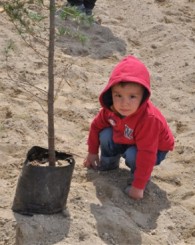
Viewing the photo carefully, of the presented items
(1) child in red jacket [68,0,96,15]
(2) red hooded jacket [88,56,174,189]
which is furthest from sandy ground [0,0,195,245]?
(2) red hooded jacket [88,56,174,189]

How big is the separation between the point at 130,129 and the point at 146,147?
0.46 ft

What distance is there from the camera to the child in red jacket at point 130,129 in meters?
3.16

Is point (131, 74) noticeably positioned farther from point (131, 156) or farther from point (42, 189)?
point (42, 189)

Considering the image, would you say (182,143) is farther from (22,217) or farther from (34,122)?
(22,217)

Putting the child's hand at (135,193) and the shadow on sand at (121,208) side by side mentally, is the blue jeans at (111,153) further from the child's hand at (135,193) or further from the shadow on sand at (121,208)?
the child's hand at (135,193)

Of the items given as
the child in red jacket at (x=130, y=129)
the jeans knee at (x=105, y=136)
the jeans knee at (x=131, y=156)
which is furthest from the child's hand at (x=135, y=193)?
the jeans knee at (x=105, y=136)

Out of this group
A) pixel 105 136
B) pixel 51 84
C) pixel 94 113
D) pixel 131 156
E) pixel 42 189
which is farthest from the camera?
pixel 94 113

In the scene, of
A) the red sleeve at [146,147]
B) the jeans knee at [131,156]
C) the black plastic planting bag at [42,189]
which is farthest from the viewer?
the jeans knee at [131,156]

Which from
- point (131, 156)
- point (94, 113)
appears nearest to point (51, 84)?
point (131, 156)

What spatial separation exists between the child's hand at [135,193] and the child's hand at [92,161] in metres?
0.34

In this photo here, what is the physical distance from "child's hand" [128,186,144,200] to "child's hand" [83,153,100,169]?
34cm

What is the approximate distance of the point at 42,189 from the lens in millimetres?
2988

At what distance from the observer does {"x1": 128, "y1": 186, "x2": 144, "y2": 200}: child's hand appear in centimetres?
337

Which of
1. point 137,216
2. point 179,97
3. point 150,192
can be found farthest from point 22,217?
point 179,97
